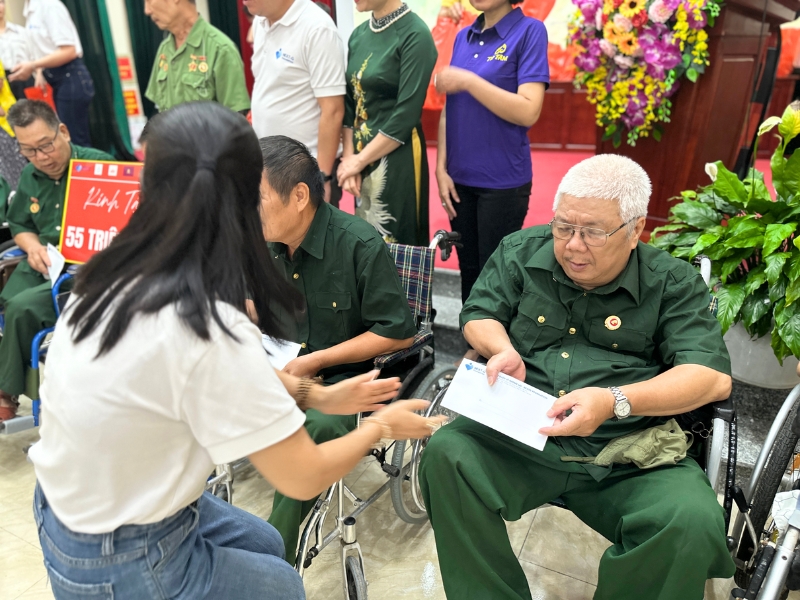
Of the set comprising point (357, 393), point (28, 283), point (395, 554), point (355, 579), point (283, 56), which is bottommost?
point (395, 554)

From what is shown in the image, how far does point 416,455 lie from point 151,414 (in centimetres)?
116

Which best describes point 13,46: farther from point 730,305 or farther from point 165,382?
point 730,305

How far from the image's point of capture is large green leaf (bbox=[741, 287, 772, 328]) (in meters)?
2.06

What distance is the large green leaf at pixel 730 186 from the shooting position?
2.18 m

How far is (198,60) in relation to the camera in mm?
2846

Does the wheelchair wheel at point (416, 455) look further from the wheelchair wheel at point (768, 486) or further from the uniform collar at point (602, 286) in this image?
the wheelchair wheel at point (768, 486)

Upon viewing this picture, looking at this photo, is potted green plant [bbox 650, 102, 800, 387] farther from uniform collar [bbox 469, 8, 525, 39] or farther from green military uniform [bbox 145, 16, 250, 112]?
green military uniform [bbox 145, 16, 250, 112]

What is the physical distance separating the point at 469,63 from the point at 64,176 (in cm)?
183

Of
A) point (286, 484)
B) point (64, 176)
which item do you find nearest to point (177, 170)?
point (286, 484)

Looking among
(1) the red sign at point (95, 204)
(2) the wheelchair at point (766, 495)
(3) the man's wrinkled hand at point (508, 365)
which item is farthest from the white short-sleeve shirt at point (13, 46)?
(2) the wheelchair at point (766, 495)

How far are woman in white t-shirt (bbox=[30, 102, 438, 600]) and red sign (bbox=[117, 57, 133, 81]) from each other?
409cm

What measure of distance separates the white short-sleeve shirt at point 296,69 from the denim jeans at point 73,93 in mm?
2127

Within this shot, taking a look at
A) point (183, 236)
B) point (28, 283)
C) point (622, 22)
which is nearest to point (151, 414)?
point (183, 236)

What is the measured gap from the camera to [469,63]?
2.28m
